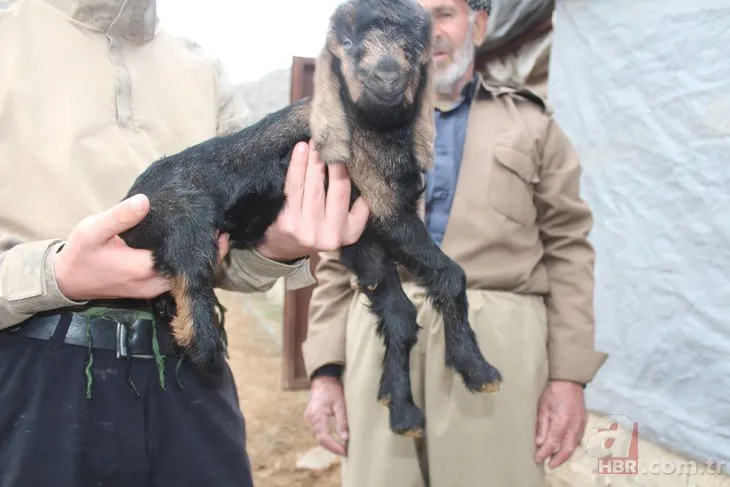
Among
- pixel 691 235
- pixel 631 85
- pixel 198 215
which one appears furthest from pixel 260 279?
pixel 631 85

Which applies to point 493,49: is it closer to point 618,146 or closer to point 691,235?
point 618,146

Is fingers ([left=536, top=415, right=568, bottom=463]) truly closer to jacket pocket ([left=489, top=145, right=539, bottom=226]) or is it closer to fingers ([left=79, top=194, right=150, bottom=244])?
jacket pocket ([left=489, top=145, right=539, bottom=226])

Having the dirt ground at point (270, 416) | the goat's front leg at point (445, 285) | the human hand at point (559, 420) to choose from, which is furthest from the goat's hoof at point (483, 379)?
the dirt ground at point (270, 416)

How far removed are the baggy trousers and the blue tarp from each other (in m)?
1.31

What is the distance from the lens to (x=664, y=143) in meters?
3.05

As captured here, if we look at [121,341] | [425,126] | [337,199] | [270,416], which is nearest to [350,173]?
[337,199]

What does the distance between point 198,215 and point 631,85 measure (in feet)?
8.89

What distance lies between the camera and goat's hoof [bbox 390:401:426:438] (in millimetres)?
1424

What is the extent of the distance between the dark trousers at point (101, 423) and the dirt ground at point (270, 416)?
2.39 meters

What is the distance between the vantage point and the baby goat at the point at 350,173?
1.15m

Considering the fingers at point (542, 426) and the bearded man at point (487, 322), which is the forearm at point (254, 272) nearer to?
the bearded man at point (487, 322)

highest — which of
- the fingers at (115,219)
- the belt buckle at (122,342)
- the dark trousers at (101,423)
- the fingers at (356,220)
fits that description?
the fingers at (115,219)

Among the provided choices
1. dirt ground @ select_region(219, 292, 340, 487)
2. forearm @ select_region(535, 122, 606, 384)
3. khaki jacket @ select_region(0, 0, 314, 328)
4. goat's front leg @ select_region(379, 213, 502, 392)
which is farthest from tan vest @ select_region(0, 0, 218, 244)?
dirt ground @ select_region(219, 292, 340, 487)

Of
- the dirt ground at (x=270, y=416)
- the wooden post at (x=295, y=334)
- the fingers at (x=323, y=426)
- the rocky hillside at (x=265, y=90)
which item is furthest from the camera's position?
the rocky hillside at (x=265, y=90)
